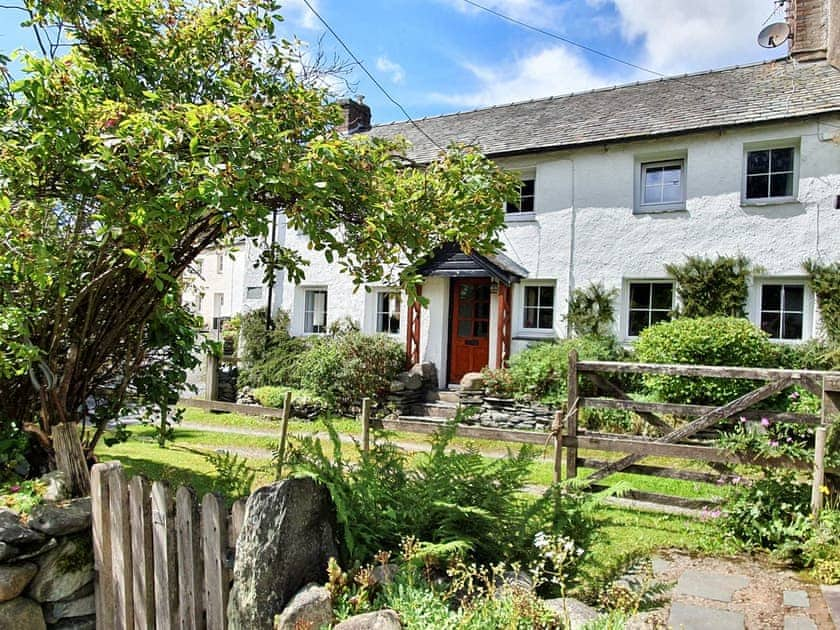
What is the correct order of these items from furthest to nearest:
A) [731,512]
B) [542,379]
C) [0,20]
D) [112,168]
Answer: [542,379], [731,512], [0,20], [112,168]

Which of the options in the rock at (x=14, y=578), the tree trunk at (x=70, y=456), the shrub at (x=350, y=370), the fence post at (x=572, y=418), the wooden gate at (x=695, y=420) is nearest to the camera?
the rock at (x=14, y=578)

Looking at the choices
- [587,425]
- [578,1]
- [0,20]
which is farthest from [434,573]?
[578,1]

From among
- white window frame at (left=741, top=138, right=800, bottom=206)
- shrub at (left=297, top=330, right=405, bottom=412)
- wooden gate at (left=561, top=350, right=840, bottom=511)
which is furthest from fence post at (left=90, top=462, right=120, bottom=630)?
white window frame at (left=741, top=138, right=800, bottom=206)

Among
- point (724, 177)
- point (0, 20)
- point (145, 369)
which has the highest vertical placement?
point (724, 177)

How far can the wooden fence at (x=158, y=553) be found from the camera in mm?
3014

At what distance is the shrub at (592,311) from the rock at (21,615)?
11691mm

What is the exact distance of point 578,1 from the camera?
34.9 ft

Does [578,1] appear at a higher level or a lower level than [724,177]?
higher

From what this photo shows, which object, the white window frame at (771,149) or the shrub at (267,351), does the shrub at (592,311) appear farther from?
the shrub at (267,351)

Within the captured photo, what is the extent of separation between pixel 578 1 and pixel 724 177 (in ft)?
16.0

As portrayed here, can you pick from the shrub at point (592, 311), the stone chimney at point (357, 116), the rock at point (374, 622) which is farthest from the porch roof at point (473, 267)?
the rock at point (374, 622)

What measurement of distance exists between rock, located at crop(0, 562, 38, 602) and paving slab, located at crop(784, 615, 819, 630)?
452cm

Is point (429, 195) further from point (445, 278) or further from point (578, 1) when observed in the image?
point (445, 278)

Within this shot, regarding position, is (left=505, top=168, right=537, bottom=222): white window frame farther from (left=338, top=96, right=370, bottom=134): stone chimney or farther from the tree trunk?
the tree trunk
